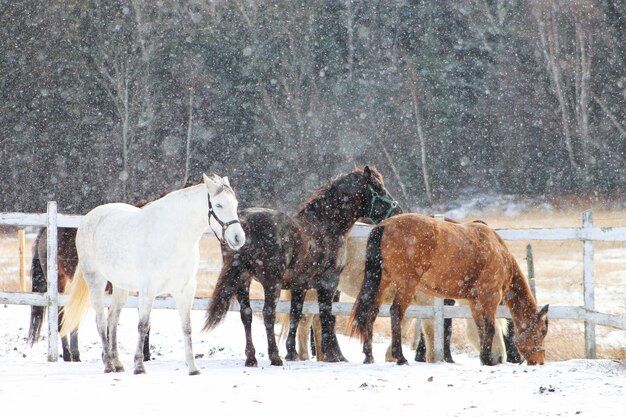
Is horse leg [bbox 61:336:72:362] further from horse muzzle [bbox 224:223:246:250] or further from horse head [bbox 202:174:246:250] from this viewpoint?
horse muzzle [bbox 224:223:246:250]

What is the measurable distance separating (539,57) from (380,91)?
7.20m

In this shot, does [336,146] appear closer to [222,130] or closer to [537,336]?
[222,130]

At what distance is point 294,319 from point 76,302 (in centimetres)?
220

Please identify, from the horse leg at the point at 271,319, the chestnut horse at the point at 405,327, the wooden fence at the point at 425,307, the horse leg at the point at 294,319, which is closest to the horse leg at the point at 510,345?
the chestnut horse at the point at 405,327

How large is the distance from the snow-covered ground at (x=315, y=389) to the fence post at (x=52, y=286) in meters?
0.58

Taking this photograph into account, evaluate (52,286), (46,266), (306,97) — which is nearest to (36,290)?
(46,266)

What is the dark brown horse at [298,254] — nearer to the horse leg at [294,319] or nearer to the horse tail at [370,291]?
the horse leg at [294,319]

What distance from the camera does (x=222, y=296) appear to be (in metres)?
7.96

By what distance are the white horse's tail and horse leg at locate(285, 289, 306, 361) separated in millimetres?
2057

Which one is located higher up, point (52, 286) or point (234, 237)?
point (234, 237)

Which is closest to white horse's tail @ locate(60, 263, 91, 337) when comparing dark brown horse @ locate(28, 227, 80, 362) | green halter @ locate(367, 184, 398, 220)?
dark brown horse @ locate(28, 227, 80, 362)

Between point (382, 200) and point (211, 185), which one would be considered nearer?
point (211, 185)

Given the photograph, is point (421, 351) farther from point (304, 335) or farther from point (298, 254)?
point (298, 254)

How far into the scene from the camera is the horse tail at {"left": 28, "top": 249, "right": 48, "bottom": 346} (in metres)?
9.35
